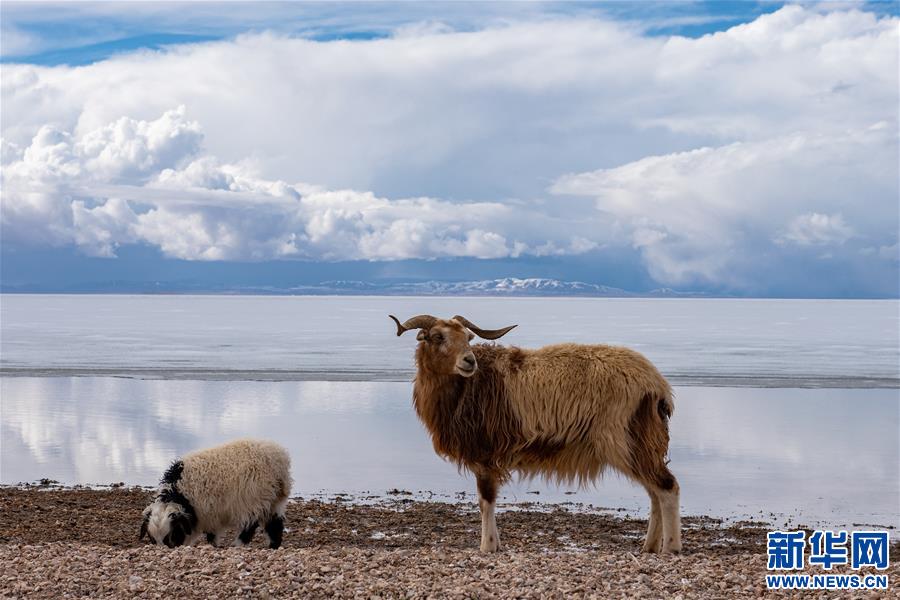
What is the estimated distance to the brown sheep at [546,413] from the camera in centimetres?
942

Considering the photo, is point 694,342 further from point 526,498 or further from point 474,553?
point 474,553

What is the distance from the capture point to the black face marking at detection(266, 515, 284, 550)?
9.70m

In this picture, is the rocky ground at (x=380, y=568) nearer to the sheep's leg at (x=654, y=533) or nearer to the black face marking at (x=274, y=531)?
the sheep's leg at (x=654, y=533)

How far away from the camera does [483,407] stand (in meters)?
9.68

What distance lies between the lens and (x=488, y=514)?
941 centimetres

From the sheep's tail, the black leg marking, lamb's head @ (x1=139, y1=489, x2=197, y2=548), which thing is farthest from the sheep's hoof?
lamb's head @ (x1=139, y1=489, x2=197, y2=548)

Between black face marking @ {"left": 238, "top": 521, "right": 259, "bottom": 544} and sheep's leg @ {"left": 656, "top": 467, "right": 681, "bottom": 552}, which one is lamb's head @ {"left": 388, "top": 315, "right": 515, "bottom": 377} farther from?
black face marking @ {"left": 238, "top": 521, "right": 259, "bottom": 544}

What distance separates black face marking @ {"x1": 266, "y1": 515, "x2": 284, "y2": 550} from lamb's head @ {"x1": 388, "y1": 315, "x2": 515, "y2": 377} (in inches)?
79.6

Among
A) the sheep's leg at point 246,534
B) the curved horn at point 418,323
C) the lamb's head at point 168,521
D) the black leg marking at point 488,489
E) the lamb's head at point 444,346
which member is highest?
the curved horn at point 418,323

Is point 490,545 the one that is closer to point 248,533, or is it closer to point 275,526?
point 275,526

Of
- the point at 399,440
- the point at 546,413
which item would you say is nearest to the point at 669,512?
the point at 546,413

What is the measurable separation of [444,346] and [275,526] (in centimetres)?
236

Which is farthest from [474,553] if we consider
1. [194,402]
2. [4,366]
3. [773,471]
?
[4,366]

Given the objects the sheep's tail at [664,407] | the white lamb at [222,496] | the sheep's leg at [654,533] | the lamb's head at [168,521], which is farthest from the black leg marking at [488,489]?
the lamb's head at [168,521]
